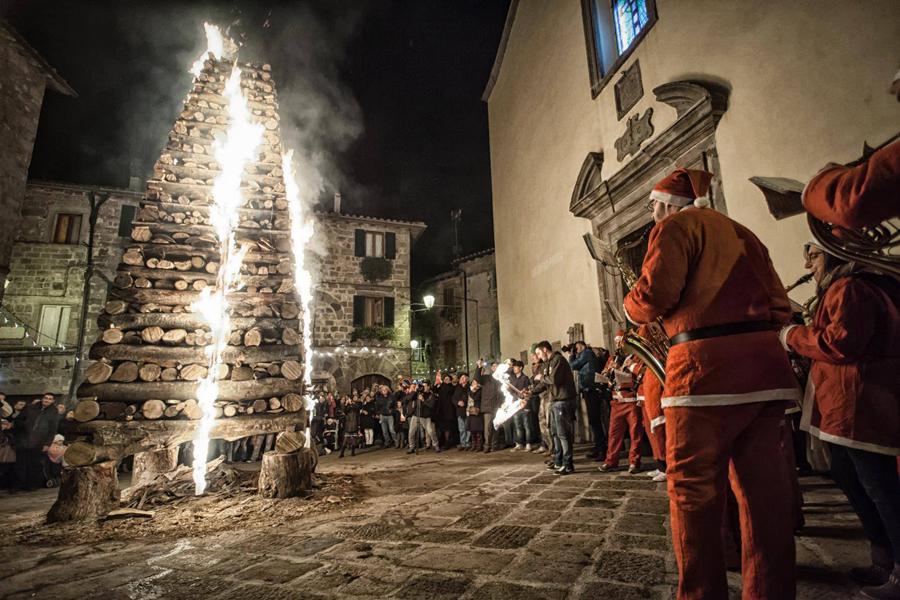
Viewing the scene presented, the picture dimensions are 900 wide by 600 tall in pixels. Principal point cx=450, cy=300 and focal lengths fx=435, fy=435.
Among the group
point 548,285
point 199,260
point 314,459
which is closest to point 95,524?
point 314,459

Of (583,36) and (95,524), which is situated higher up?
(583,36)

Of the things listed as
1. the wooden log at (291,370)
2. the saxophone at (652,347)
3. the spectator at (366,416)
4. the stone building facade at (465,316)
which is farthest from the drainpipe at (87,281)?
the saxophone at (652,347)

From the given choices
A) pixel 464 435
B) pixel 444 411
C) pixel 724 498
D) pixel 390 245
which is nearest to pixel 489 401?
pixel 464 435

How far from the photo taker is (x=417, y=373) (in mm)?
26047

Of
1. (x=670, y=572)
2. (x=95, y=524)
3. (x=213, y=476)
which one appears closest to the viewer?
(x=670, y=572)

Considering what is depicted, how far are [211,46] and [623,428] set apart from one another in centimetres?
915

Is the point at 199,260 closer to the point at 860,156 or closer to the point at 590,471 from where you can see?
the point at 590,471

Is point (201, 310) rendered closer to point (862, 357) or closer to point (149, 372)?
point (149, 372)

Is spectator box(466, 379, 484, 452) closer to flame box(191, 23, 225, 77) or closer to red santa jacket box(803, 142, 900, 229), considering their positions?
flame box(191, 23, 225, 77)

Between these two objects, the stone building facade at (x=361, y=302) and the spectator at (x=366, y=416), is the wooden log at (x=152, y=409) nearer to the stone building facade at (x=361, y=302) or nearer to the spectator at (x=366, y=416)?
the spectator at (x=366, y=416)

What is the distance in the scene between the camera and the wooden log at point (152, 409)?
495cm

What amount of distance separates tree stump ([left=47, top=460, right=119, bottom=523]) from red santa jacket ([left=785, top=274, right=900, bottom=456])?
5.92 meters

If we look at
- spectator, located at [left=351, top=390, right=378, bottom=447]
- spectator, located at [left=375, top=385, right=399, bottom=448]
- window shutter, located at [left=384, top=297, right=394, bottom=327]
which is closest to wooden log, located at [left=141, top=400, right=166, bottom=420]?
spectator, located at [left=351, top=390, right=378, bottom=447]

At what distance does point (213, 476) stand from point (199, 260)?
2829mm
